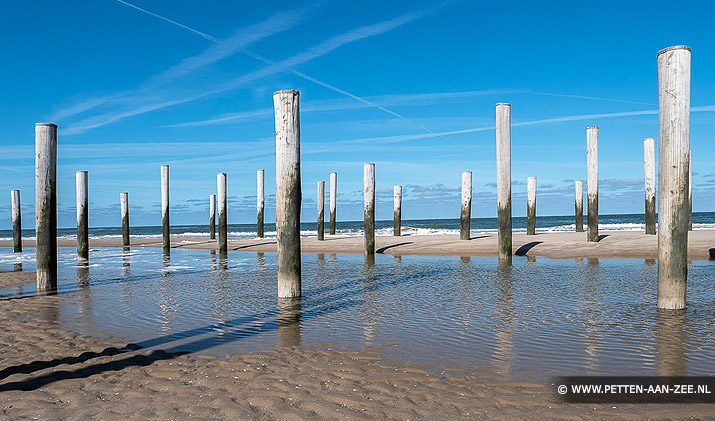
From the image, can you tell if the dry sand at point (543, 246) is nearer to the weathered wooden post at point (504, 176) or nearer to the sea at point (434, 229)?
the weathered wooden post at point (504, 176)

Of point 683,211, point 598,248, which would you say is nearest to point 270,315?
point 683,211

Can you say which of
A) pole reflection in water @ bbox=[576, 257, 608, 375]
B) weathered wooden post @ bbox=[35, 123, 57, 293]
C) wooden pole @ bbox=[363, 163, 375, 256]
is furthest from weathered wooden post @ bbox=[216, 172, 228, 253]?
pole reflection in water @ bbox=[576, 257, 608, 375]

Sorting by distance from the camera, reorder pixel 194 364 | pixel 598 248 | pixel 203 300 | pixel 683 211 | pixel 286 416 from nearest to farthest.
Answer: pixel 286 416
pixel 194 364
pixel 683 211
pixel 203 300
pixel 598 248

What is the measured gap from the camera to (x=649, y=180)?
20016mm

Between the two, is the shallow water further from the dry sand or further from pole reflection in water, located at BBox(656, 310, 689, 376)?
the dry sand

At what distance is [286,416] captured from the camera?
347 centimetres

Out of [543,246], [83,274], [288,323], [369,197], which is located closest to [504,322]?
[288,323]

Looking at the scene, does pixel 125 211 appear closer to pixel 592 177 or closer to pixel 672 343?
pixel 592 177

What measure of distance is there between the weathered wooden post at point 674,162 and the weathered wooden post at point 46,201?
32.1ft

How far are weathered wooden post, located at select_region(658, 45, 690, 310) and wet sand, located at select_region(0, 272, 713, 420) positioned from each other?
3.76 metres

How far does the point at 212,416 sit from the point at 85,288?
8.45m

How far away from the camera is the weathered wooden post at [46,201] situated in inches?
370


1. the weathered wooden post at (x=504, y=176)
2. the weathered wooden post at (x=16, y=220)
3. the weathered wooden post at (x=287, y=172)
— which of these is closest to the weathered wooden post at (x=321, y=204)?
the weathered wooden post at (x=504, y=176)

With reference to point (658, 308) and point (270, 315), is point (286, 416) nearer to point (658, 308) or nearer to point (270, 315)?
point (270, 315)
